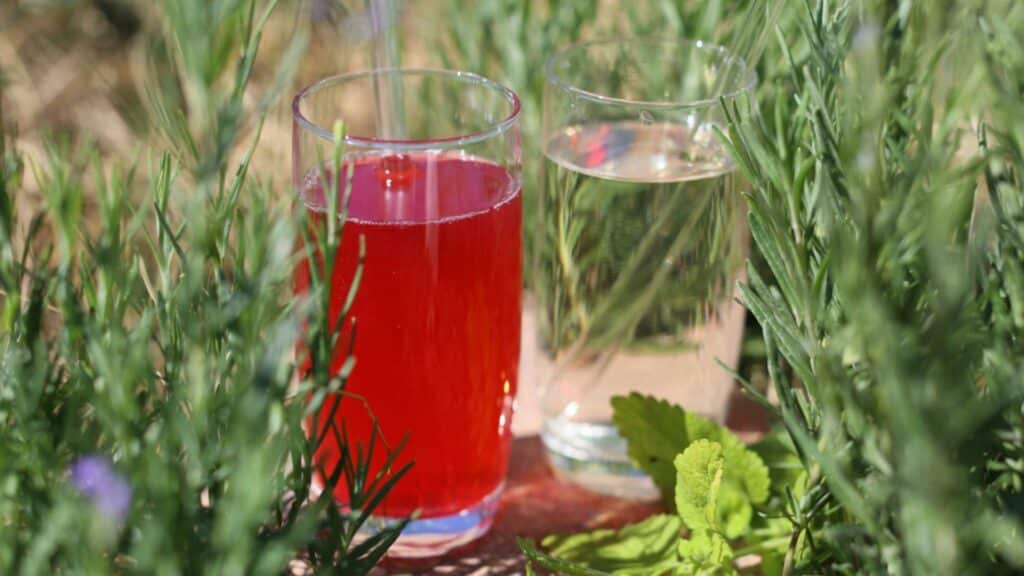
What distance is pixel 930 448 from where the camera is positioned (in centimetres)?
29

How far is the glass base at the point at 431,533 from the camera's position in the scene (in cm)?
60

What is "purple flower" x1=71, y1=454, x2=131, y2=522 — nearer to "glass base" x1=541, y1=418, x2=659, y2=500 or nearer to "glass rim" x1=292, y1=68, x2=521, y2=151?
Answer: "glass rim" x1=292, y1=68, x2=521, y2=151

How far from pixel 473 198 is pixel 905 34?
20 cm

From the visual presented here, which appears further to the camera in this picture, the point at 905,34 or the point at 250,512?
the point at 905,34

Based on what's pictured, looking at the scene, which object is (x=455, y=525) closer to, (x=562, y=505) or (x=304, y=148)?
(x=562, y=505)

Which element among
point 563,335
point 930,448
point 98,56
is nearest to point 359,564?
point 930,448

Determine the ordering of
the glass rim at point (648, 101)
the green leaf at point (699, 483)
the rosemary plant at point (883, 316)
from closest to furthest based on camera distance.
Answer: the rosemary plant at point (883, 316) → the green leaf at point (699, 483) → the glass rim at point (648, 101)

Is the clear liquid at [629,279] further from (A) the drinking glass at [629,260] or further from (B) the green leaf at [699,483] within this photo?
(B) the green leaf at [699,483]

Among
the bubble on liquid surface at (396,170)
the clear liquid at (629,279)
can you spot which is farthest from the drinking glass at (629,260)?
the bubble on liquid surface at (396,170)

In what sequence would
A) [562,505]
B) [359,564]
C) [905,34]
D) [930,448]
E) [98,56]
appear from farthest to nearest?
[98,56] < [562,505] < [905,34] < [359,564] < [930,448]

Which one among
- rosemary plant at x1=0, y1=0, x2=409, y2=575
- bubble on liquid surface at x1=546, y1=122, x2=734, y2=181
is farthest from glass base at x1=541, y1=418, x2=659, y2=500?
rosemary plant at x1=0, y1=0, x2=409, y2=575

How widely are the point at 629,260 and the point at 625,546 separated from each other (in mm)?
154

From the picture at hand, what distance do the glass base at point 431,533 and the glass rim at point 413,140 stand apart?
175 mm

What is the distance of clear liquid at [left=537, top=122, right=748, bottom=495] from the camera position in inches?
25.9
